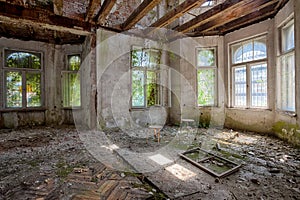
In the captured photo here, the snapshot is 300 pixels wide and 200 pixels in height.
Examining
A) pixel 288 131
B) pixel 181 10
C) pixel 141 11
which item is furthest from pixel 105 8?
pixel 288 131

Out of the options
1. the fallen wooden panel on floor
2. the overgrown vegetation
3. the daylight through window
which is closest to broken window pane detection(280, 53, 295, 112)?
the daylight through window

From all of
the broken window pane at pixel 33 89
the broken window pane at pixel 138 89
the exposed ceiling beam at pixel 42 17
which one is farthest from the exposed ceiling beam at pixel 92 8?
the broken window pane at pixel 33 89

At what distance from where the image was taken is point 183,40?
568 cm

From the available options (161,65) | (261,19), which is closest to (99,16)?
(161,65)

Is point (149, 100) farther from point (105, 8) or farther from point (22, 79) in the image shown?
point (22, 79)

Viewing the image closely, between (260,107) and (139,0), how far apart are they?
482 centimetres

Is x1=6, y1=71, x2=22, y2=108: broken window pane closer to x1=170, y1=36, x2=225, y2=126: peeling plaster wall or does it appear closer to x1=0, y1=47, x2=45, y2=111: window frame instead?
x1=0, y1=47, x2=45, y2=111: window frame

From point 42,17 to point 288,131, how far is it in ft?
20.0

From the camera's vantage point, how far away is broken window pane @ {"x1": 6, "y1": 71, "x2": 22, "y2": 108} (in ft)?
18.1

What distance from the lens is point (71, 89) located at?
624cm

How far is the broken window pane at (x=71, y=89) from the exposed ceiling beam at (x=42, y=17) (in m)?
2.09

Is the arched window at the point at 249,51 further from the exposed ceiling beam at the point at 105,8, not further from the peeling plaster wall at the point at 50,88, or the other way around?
the peeling plaster wall at the point at 50,88

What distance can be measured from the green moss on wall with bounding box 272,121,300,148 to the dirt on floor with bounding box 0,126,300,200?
0.22m

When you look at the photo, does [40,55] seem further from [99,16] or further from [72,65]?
[99,16]
